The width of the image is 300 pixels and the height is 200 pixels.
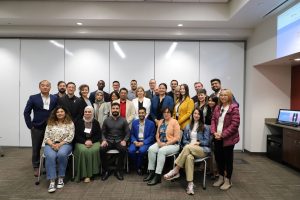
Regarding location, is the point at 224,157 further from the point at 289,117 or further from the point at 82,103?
the point at 82,103

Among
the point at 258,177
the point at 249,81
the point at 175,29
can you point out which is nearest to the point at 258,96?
the point at 249,81

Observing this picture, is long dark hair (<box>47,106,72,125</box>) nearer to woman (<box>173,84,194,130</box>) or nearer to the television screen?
woman (<box>173,84,194,130</box>)

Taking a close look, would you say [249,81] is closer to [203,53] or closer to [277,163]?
[203,53]

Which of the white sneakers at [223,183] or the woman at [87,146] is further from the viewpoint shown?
the woman at [87,146]

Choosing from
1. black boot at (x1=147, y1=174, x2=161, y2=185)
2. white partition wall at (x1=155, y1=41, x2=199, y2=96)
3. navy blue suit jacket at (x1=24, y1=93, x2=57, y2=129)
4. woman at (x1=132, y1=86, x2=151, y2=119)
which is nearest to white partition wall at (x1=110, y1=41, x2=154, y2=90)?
white partition wall at (x1=155, y1=41, x2=199, y2=96)

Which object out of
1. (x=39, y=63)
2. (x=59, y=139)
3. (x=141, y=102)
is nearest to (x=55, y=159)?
(x=59, y=139)

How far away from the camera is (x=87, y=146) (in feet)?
12.8

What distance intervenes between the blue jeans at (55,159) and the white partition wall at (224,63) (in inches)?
151

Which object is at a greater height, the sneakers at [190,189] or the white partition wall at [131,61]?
the white partition wall at [131,61]

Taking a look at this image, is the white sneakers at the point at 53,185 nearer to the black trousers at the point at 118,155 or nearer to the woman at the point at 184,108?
the black trousers at the point at 118,155

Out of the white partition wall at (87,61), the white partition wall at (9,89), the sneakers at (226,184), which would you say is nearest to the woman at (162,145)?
the sneakers at (226,184)

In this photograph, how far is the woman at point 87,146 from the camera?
3.84 meters

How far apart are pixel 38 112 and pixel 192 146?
2586 millimetres

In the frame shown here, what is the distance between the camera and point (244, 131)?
6098 millimetres
